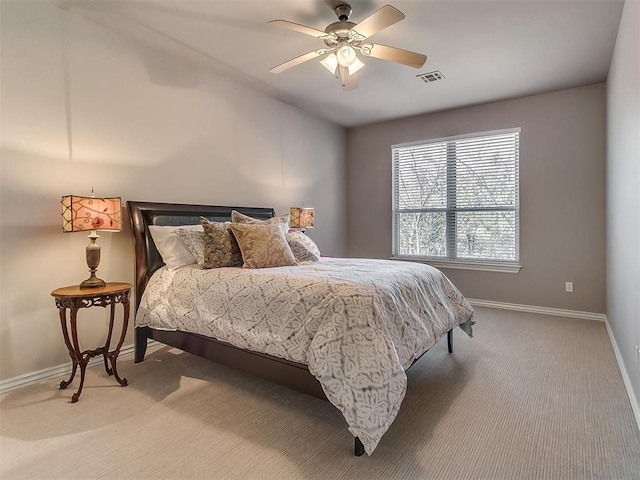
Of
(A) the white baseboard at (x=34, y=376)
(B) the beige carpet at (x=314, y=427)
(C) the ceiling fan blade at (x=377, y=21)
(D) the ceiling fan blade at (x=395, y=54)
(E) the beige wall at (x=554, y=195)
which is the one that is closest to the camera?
(B) the beige carpet at (x=314, y=427)

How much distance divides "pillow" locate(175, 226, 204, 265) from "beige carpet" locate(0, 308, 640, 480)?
0.91 metres

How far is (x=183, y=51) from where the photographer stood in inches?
128

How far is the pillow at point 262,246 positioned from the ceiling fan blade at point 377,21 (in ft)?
5.35

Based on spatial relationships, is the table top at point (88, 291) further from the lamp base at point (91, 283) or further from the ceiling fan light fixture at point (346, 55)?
the ceiling fan light fixture at point (346, 55)

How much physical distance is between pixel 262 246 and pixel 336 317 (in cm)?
120

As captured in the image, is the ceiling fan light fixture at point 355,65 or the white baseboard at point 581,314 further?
the ceiling fan light fixture at point 355,65

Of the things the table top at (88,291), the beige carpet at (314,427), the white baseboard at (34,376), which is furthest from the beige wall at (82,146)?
the beige carpet at (314,427)

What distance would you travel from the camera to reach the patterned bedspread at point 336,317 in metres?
1.67

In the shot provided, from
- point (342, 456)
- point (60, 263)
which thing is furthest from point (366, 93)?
point (342, 456)

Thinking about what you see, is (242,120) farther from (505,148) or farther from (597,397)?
(597,397)

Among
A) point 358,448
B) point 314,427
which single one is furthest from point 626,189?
point 314,427

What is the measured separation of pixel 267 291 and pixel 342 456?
0.97 m

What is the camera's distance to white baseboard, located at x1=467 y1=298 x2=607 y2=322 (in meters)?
→ 4.00

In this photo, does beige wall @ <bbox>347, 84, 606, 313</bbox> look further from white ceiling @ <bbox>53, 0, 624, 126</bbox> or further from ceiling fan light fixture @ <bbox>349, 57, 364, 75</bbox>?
ceiling fan light fixture @ <bbox>349, 57, 364, 75</bbox>
